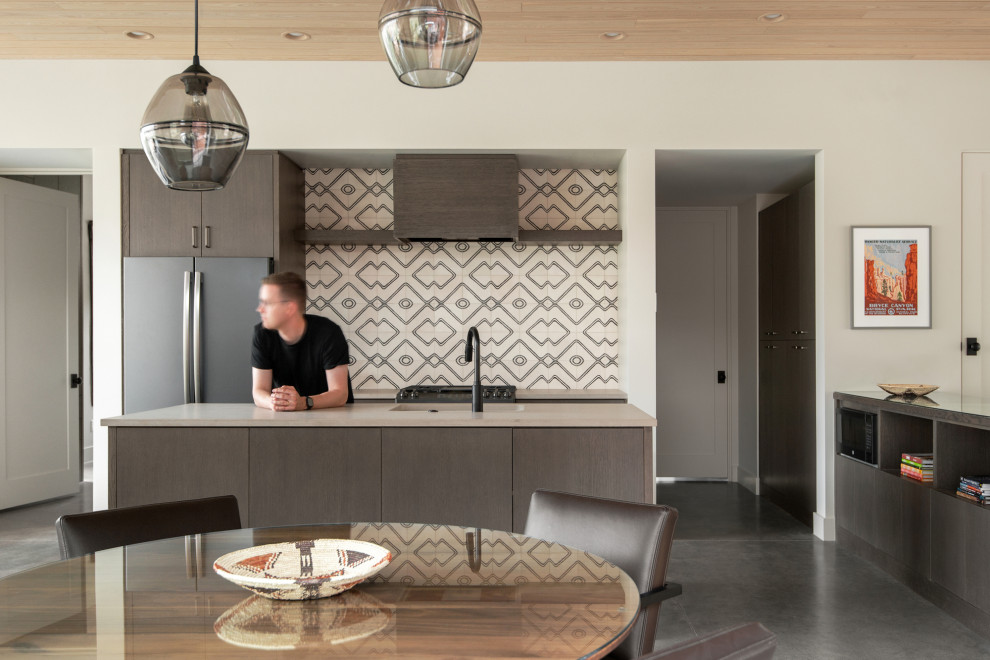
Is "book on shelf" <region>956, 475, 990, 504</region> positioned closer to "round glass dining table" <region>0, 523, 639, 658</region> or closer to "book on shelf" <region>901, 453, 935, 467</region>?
"book on shelf" <region>901, 453, 935, 467</region>

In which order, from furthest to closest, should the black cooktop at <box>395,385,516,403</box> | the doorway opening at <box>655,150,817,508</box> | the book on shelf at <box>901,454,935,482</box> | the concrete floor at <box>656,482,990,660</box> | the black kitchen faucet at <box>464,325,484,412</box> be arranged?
the doorway opening at <box>655,150,817,508</box>
the black cooktop at <box>395,385,516,403</box>
the book on shelf at <box>901,454,935,482</box>
the black kitchen faucet at <box>464,325,484,412</box>
the concrete floor at <box>656,482,990,660</box>

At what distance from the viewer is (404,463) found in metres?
3.11

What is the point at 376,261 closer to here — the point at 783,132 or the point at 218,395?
Result: the point at 218,395

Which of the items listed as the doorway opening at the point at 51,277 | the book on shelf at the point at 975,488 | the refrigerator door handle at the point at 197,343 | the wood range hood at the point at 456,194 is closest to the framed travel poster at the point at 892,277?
the book on shelf at the point at 975,488

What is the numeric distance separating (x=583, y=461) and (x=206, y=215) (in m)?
2.89

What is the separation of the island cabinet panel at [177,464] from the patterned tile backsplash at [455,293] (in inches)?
87.7

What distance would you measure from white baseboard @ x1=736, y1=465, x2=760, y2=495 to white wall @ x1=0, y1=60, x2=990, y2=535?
147 cm

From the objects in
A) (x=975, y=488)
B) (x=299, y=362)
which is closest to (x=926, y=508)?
(x=975, y=488)

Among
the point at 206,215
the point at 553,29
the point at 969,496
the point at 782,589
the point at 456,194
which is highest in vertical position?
the point at 553,29

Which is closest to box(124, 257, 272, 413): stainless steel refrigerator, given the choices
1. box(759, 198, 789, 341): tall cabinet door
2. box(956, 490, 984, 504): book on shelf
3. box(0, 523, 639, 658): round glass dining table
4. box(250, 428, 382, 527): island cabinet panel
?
box(250, 428, 382, 527): island cabinet panel

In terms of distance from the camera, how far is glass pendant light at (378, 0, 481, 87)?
180 centimetres

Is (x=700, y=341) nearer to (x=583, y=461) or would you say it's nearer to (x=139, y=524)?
(x=583, y=461)

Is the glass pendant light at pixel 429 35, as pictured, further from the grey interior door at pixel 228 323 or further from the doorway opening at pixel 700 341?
the doorway opening at pixel 700 341

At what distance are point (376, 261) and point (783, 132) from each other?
270 cm
